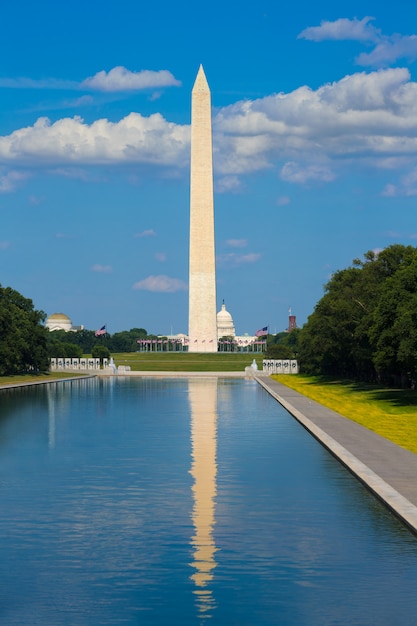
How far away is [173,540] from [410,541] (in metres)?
3.43

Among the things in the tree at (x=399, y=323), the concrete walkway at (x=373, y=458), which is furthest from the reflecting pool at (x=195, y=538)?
the tree at (x=399, y=323)

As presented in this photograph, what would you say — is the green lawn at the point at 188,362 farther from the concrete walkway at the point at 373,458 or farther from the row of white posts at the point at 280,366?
the concrete walkway at the point at 373,458

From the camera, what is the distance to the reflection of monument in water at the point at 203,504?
12719mm

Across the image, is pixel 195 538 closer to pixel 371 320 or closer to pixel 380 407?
Answer: pixel 380 407

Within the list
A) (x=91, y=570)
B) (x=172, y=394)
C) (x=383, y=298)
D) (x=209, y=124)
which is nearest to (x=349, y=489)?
(x=91, y=570)

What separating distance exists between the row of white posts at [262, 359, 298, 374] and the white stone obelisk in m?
11.4

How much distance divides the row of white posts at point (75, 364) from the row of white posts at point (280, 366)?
17336 millimetres

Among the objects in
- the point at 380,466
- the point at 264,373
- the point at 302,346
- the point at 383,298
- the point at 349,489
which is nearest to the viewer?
the point at 349,489

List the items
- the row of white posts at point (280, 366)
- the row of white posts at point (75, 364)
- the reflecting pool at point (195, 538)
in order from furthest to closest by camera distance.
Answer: the row of white posts at point (75, 364) → the row of white posts at point (280, 366) → the reflecting pool at point (195, 538)

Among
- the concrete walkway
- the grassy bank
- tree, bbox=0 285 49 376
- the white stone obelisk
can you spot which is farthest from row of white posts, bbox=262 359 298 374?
the concrete walkway

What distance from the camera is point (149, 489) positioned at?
20641 mm

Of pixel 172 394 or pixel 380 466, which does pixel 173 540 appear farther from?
pixel 172 394

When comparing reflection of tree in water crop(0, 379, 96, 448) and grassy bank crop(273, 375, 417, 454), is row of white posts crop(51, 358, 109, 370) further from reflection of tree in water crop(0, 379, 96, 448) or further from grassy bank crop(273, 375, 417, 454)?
grassy bank crop(273, 375, 417, 454)

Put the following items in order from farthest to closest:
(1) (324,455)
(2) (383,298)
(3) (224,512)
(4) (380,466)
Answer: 1. (2) (383,298)
2. (1) (324,455)
3. (4) (380,466)
4. (3) (224,512)
